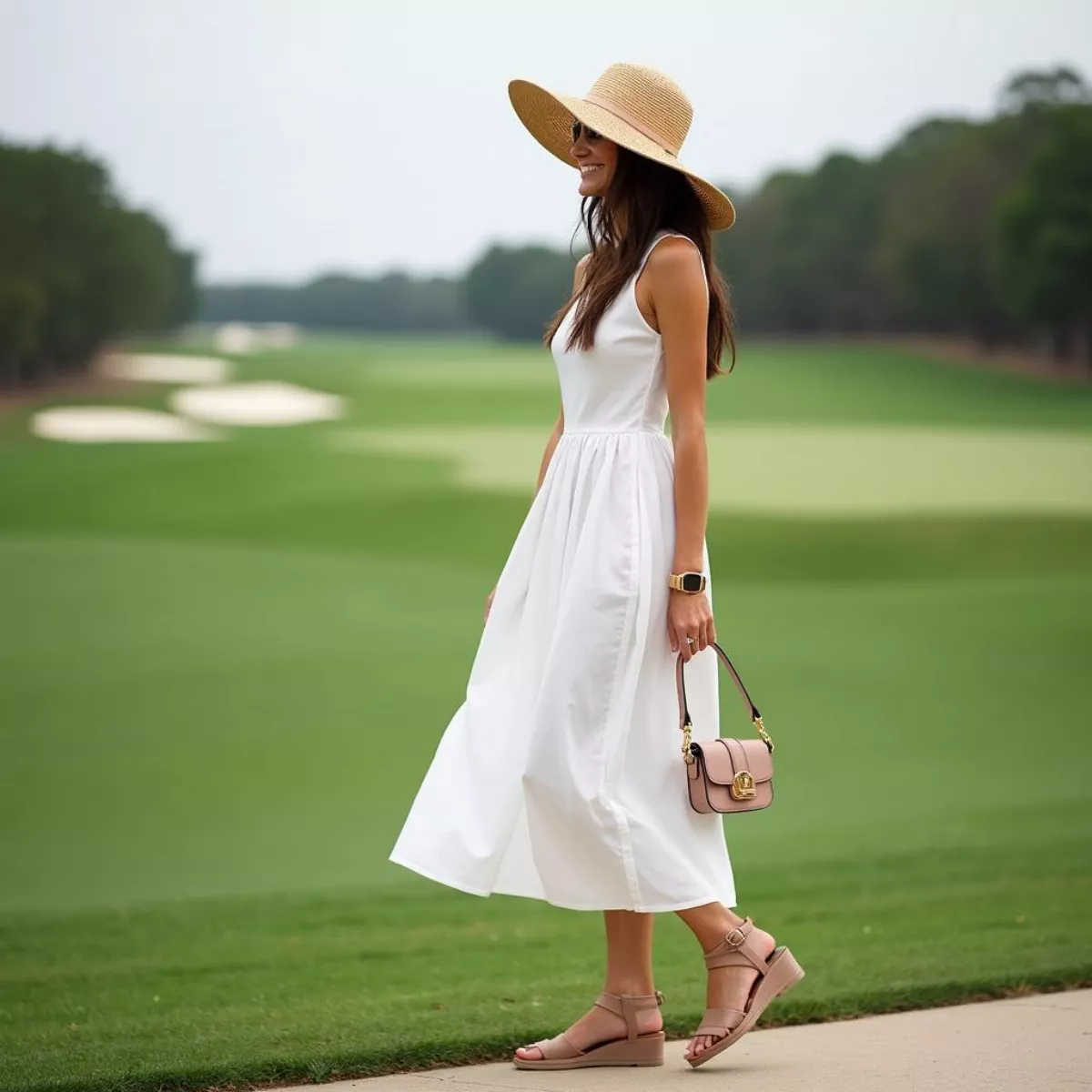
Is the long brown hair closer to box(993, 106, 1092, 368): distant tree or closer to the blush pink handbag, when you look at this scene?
the blush pink handbag

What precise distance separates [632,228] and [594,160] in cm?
14

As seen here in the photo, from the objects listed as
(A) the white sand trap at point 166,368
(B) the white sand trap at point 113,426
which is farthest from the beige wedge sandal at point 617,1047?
(A) the white sand trap at point 166,368

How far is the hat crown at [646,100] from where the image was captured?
120 inches

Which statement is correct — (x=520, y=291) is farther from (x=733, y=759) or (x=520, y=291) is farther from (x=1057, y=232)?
(x=733, y=759)

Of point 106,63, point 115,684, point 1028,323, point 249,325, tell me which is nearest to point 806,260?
point 1028,323

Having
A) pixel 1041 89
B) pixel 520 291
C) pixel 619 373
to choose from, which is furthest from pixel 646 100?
pixel 520 291

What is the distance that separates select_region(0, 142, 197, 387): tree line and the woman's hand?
21.7 metres

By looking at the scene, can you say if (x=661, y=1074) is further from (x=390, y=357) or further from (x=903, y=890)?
(x=390, y=357)

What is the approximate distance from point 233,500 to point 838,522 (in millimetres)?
6190

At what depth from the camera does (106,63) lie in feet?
59.6

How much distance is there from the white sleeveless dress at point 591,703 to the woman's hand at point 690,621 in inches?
1.4

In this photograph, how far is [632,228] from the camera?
3.03m

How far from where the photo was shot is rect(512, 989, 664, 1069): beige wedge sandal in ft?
9.88

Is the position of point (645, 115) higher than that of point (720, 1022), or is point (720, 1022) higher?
point (645, 115)
